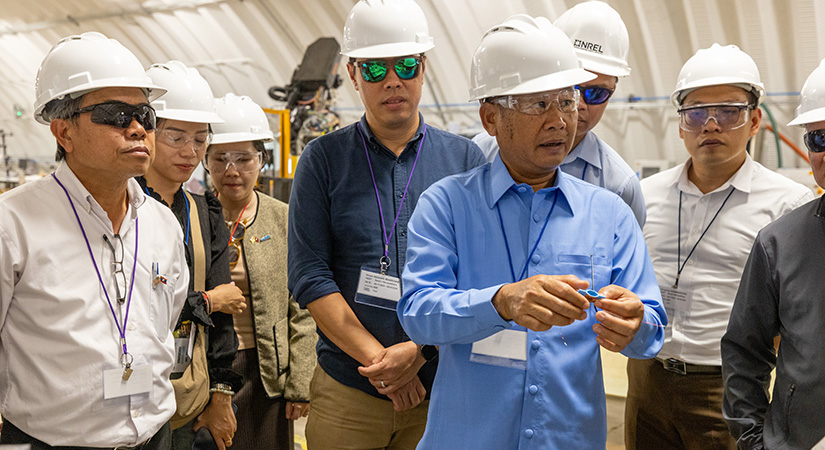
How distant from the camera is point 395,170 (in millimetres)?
2301

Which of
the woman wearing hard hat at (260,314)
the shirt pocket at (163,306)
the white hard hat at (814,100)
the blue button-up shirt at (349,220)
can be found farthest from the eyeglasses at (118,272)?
the white hard hat at (814,100)

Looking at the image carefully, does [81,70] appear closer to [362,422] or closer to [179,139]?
[179,139]

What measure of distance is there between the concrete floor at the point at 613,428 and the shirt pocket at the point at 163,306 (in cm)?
276

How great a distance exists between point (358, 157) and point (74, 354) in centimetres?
105

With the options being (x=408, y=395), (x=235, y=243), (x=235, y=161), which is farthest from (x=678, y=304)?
(x=235, y=161)

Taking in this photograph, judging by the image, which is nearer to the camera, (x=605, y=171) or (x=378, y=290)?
(x=378, y=290)

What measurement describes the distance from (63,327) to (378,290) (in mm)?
917

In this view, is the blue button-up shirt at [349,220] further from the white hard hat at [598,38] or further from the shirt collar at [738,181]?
the shirt collar at [738,181]

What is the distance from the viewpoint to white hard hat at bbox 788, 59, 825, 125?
196 centimetres

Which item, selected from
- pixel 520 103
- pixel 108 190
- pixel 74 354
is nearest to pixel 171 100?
pixel 108 190

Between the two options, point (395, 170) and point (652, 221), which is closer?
point (395, 170)

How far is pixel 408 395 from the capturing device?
2189 mm

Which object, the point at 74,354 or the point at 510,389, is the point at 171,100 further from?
the point at 510,389

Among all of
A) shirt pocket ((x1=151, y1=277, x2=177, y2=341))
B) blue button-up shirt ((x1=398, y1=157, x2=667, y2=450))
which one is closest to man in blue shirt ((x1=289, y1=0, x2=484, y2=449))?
shirt pocket ((x1=151, y1=277, x2=177, y2=341))
